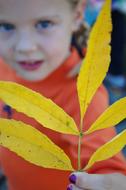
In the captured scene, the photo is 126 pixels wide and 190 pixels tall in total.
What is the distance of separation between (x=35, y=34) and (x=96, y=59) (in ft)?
1.15

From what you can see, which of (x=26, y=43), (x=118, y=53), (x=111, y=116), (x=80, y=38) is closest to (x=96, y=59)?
(x=111, y=116)

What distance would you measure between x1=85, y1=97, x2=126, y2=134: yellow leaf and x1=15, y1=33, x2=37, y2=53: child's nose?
1.16 ft

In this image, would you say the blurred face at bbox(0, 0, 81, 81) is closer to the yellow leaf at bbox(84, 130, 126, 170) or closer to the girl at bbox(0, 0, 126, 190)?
the girl at bbox(0, 0, 126, 190)

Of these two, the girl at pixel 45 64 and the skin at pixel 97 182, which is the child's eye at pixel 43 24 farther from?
the skin at pixel 97 182

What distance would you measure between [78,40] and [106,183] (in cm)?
58

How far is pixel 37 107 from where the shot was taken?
1.18 ft

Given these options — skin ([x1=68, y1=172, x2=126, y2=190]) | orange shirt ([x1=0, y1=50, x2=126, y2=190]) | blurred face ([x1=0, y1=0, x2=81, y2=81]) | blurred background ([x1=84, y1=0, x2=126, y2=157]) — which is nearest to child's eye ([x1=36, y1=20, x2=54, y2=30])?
blurred face ([x1=0, y1=0, x2=81, y2=81])

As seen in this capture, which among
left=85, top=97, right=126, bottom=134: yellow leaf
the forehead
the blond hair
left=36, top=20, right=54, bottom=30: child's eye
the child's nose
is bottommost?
left=85, top=97, right=126, bottom=134: yellow leaf

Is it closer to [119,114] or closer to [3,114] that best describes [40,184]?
[3,114]

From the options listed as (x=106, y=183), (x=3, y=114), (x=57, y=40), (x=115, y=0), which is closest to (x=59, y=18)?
(x=57, y=40)

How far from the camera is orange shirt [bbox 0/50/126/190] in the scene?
61cm

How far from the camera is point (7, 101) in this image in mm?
360

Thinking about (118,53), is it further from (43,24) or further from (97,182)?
(97,182)

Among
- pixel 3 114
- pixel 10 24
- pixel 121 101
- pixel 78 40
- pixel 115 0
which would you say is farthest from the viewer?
pixel 115 0
